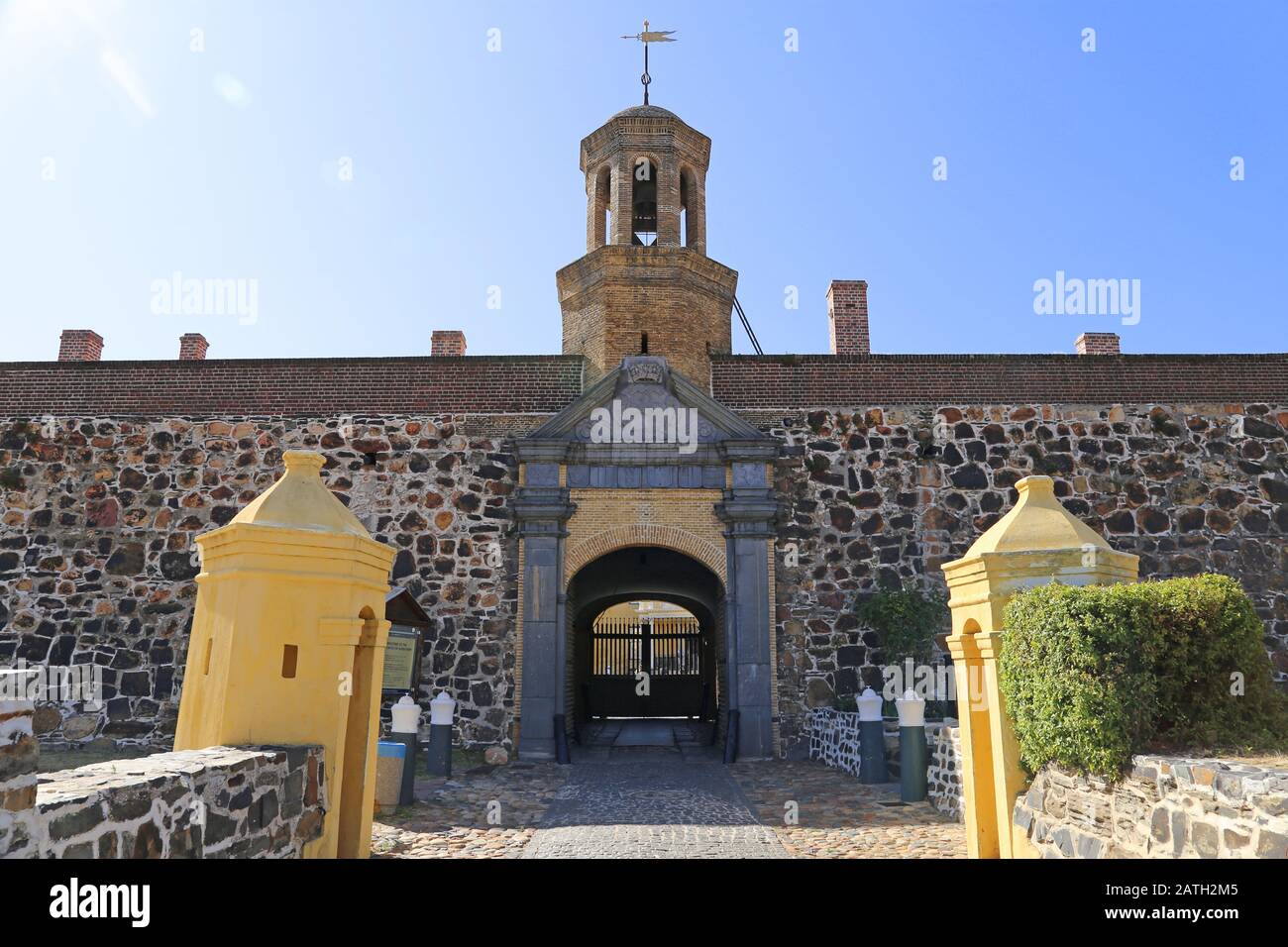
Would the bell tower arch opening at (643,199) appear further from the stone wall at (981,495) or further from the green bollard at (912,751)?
the green bollard at (912,751)

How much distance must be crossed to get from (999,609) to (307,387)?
430 inches

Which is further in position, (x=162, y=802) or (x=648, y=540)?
(x=648, y=540)

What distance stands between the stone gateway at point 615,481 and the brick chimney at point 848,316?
100 cm

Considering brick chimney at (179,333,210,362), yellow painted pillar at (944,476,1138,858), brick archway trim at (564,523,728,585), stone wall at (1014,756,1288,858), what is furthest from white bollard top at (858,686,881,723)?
brick chimney at (179,333,210,362)

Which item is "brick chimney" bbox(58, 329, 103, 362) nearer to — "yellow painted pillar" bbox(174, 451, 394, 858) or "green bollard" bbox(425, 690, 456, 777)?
"green bollard" bbox(425, 690, 456, 777)

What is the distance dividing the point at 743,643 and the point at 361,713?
23.0 ft

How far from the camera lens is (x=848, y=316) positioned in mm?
14797

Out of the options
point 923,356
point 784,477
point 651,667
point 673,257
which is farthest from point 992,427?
point 651,667

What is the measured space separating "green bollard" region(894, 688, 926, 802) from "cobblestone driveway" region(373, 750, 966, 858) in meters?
0.18

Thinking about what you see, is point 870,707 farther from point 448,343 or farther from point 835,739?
point 448,343

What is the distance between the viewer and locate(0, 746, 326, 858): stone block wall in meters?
3.36

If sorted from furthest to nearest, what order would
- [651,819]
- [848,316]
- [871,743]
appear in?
[848,316]
[871,743]
[651,819]

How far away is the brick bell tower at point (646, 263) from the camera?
14.2 metres

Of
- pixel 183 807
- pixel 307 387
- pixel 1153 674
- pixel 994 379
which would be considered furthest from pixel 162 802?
pixel 994 379
